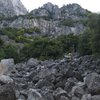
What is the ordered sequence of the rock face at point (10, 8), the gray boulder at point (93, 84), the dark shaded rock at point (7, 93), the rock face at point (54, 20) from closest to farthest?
the dark shaded rock at point (7, 93), the gray boulder at point (93, 84), the rock face at point (54, 20), the rock face at point (10, 8)

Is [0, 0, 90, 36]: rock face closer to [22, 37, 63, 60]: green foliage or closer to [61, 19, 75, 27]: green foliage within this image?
[61, 19, 75, 27]: green foliage

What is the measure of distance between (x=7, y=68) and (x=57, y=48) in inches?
1106

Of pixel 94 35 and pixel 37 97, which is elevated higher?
pixel 94 35

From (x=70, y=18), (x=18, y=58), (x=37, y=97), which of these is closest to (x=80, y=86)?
(x=37, y=97)

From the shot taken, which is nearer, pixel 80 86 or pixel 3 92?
pixel 3 92

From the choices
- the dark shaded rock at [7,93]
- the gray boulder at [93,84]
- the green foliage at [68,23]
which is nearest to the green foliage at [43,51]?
the gray boulder at [93,84]

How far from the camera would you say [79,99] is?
1606cm

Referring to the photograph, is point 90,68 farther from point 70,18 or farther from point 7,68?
point 70,18

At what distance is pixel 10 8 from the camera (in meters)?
168

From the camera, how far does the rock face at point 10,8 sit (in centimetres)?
15912

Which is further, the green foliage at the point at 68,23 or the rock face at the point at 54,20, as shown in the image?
the green foliage at the point at 68,23

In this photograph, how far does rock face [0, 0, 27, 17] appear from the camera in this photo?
6265 inches

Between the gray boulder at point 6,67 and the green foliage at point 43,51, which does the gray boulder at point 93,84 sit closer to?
the gray boulder at point 6,67

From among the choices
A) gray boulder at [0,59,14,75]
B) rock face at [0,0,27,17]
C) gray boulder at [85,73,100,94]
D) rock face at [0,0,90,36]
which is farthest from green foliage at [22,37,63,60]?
rock face at [0,0,27,17]
